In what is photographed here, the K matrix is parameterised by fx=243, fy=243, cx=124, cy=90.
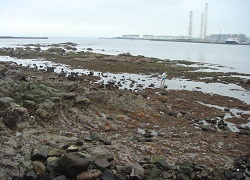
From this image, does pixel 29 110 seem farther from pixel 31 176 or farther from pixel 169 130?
pixel 169 130

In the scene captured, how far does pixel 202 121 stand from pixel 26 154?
13.3m

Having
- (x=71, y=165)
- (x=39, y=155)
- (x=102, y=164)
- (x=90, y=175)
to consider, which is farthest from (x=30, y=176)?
(x=102, y=164)

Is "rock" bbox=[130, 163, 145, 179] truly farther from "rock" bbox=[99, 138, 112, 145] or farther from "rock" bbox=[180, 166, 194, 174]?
"rock" bbox=[99, 138, 112, 145]

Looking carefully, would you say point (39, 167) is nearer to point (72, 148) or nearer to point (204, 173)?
point (72, 148)

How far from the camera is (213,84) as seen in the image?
121 ft

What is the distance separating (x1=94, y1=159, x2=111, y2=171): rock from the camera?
33.6ft

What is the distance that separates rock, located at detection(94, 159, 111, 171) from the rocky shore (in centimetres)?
4

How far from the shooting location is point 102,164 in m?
10.4

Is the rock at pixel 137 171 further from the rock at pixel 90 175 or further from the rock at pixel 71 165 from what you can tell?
the rock at pixel 71 165

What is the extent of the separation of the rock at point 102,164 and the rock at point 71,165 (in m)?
0.51

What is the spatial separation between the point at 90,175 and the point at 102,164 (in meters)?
0.84

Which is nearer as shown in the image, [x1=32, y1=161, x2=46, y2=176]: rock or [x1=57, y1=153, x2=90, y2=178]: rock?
[x1=57, y1=153, x2=90, y2=178]: rock

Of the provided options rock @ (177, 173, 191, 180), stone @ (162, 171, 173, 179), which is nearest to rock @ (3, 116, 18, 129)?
stone @ (162, 171, 173, 179)

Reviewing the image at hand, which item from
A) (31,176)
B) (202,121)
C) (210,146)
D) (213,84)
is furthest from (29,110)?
(213,84)
